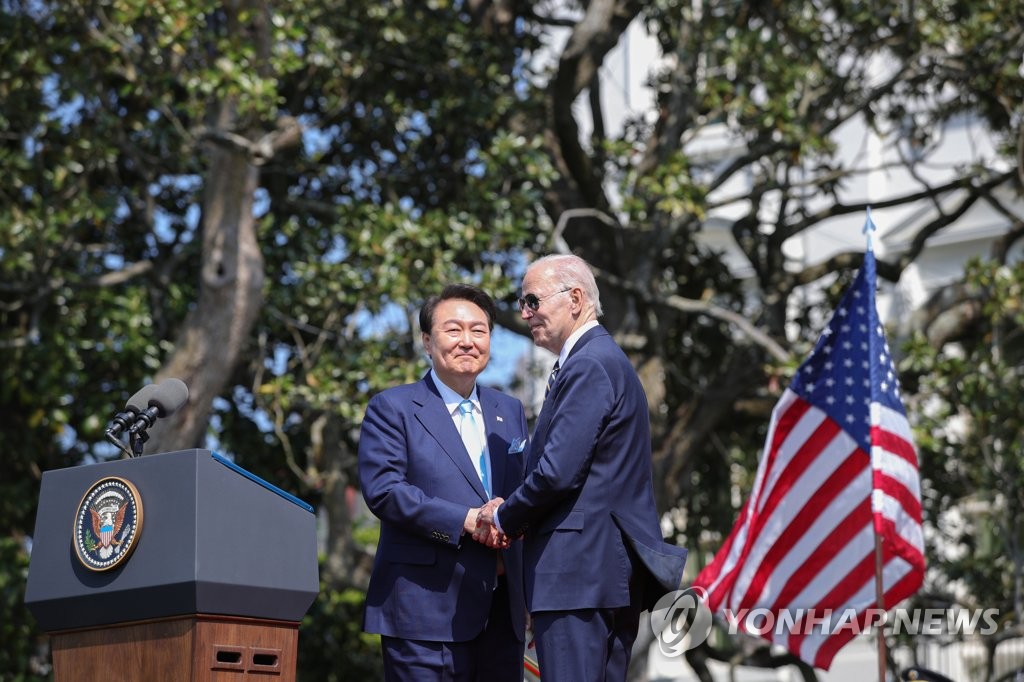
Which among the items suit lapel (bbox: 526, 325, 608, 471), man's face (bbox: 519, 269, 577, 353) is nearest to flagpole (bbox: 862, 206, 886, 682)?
suit lapel (bbox: 526, 325, 608, 471)

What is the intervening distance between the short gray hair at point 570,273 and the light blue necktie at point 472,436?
2.35 feet

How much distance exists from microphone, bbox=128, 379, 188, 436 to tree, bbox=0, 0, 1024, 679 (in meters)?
4.87

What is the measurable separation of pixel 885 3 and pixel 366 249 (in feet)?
15.7

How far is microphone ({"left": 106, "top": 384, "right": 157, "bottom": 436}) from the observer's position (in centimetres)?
455

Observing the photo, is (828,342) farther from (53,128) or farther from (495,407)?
(53,128)

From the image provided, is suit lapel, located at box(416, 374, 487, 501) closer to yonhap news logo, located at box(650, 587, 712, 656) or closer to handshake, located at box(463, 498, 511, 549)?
handshake, located at box(463, 498, 511, 549)

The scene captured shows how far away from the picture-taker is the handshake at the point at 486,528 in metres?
4.87

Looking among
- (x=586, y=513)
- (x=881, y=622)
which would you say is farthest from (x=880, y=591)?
(x=586, y=513)

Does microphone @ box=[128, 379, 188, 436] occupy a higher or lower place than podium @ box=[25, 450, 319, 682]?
higher

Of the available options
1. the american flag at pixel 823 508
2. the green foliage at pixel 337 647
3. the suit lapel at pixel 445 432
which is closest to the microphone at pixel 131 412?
the suit lapel at pixel 445 432

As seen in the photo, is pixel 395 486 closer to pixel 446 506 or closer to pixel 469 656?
pixel 446 506

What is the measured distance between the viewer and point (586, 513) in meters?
4.58

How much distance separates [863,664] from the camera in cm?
1808

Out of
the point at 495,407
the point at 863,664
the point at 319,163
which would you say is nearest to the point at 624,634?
the point at 495,407
